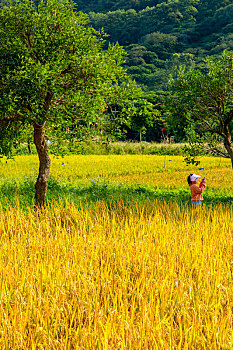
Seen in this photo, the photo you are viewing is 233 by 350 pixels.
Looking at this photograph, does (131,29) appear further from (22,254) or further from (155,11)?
(22,254)

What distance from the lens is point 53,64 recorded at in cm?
679

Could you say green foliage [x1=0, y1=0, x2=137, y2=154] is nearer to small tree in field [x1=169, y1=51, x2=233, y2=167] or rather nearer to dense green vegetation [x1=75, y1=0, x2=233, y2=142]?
small tree in field [x1=169, y1=51, x2=233, y2=167]

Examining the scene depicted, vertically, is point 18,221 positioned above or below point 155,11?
below

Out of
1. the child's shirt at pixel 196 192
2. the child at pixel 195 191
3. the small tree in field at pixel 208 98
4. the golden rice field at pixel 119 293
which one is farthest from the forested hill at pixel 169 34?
the golden rice field at pixel 119 293

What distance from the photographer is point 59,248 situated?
5004 mm

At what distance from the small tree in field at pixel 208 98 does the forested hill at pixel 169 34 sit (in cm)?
6381

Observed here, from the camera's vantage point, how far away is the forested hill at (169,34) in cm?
8725

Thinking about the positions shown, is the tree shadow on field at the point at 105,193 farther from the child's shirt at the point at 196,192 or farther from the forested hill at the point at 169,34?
the forested hill at the point at 169,34

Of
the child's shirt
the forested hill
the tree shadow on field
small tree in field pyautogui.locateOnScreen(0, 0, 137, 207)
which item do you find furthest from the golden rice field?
the forested hill

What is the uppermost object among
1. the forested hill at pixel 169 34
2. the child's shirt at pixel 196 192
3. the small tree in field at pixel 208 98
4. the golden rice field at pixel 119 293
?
the forested hill at pixel 169 34

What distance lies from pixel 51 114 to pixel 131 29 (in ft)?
435

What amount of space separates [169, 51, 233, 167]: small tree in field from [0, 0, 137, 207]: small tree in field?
3.34m

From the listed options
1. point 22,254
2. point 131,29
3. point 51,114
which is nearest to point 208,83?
point 51,114

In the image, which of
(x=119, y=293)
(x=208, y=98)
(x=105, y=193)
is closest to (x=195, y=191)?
(x=208, y=98)
